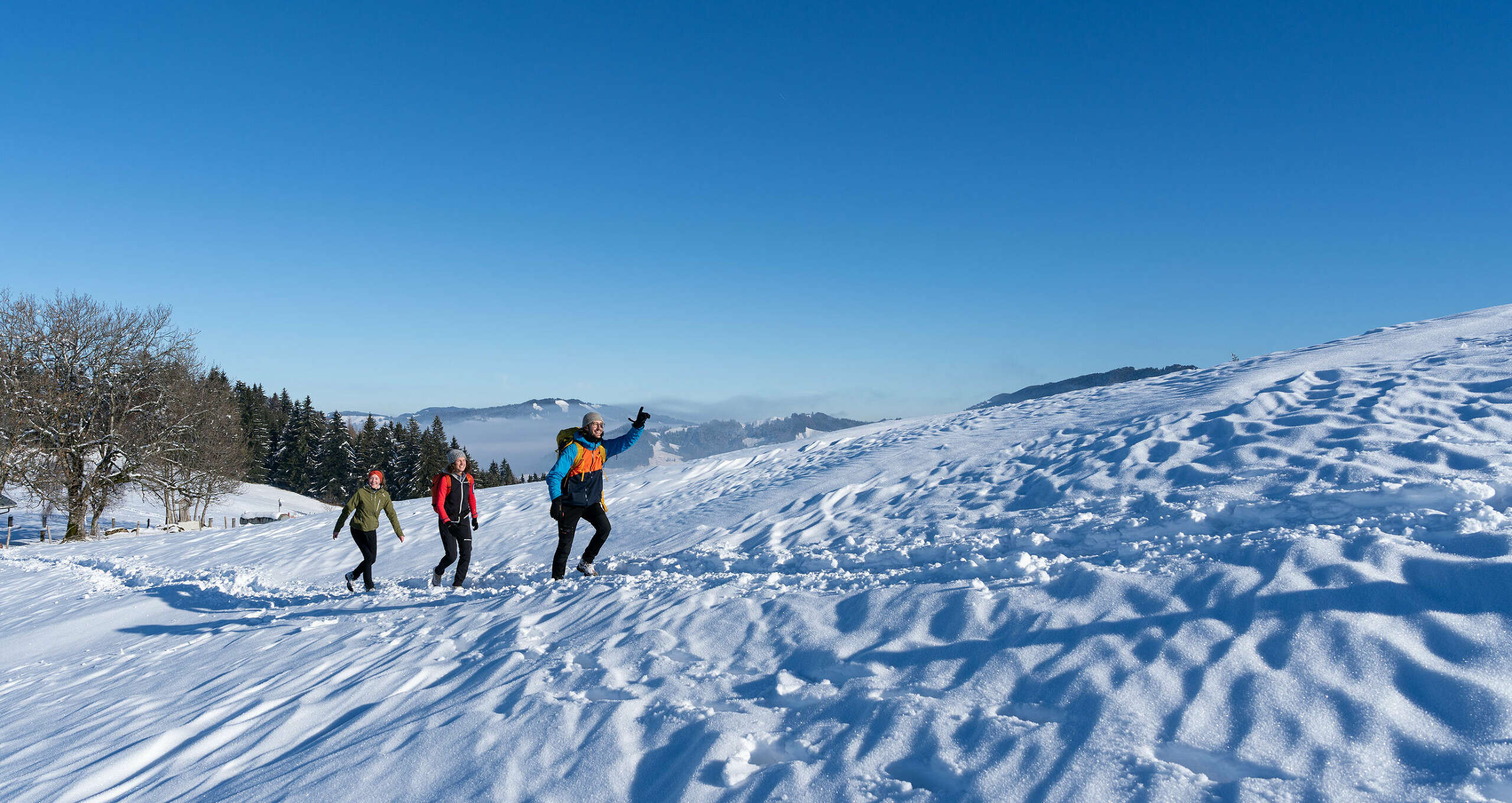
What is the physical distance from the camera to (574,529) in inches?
291

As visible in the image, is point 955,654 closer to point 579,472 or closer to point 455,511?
point 579,472

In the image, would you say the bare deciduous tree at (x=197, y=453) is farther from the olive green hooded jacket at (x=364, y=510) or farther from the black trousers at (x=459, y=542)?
the black trousers at (x=459, y=542)

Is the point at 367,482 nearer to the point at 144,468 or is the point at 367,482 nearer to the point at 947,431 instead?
the point at 947,431

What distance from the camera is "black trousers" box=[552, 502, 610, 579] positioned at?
7426 millimetres

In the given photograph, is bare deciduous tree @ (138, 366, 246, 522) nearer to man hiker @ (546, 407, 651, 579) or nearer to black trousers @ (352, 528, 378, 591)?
black trousers @ (352, 528, 378, 591)

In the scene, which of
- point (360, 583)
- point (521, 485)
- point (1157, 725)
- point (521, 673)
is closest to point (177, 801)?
point (521, 673)

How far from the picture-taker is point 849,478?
1098cm

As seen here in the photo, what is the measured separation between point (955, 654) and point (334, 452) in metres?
75.3

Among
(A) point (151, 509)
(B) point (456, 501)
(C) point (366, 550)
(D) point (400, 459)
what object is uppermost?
(B) point (456, 501)

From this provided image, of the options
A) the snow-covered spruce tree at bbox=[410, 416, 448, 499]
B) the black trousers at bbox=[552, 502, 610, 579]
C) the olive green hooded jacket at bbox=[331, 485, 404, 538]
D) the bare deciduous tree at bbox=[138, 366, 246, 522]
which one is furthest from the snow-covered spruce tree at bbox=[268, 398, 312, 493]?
the black trousers at bbox=[552, 502, 610, 579]

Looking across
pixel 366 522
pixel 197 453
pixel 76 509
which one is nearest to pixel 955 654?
pixel 366 522

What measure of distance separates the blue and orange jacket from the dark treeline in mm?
60066

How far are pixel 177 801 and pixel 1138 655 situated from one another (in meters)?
5.07

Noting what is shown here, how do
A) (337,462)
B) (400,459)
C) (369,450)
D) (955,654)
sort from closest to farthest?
Result: (955,654), (400,459), (369,450), (337,462)
